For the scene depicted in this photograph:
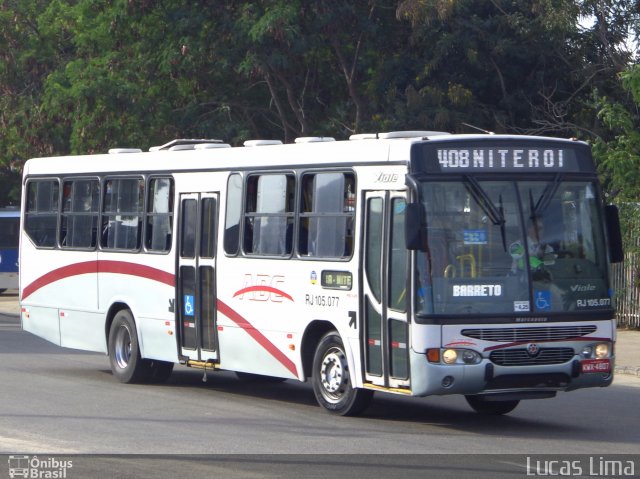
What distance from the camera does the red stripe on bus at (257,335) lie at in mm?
13491

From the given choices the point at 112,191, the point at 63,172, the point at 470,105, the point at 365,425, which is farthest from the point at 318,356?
the point at 470,105

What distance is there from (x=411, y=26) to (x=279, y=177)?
51.0 feet

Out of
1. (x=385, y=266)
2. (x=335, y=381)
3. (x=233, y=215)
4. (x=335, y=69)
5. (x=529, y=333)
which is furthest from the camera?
(x=335, y=69)

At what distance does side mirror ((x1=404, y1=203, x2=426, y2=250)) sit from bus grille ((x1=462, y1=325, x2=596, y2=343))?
0.93 metres

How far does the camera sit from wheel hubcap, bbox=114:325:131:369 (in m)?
16.3

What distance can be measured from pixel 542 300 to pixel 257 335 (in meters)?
3.54

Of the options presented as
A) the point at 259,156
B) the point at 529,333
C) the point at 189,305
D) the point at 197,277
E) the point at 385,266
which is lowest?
the point at 529,333

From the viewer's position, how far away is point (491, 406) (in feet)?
43.6

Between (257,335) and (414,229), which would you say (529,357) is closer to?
(414,229)

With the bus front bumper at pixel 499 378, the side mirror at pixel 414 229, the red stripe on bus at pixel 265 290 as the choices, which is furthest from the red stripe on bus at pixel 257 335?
the side mirror at pixel 414 229

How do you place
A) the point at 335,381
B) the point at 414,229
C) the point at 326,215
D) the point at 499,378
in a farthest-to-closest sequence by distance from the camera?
the point at 326,215 < the point at 335,381 < the point at 499,378 < the point at 414,229

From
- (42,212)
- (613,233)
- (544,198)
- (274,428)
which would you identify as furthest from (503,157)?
(42,212)

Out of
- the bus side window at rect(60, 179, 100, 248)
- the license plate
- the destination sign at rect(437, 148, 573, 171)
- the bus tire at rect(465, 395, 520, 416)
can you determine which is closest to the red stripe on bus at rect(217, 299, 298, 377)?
the bus tire at rect(465, 395, 520, 416)

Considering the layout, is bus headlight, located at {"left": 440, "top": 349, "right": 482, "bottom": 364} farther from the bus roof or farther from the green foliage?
the green foliage
